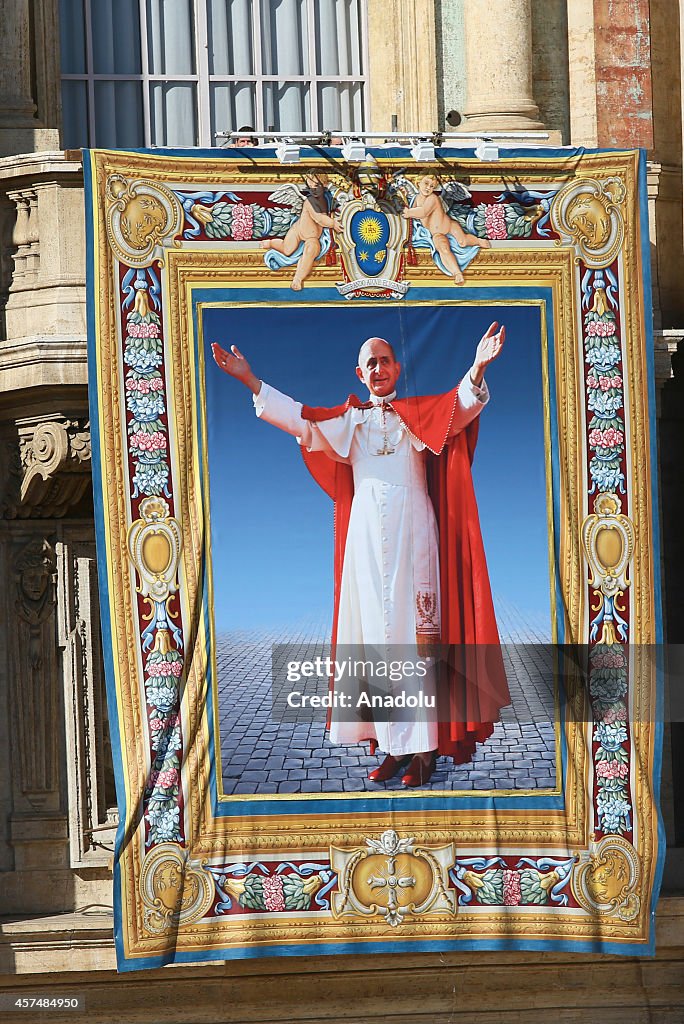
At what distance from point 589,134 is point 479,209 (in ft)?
6.33

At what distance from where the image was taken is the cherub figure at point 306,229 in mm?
13445

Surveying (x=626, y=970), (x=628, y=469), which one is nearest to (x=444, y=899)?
(x=626, y=970)

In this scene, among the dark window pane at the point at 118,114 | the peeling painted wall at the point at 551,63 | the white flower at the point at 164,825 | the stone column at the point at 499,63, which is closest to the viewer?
the white flower at the point at 164,825

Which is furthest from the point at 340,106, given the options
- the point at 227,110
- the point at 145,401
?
the point at 145,401

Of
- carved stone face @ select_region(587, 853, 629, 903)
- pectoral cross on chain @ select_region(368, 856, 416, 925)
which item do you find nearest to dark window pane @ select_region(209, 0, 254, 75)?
pectoral cross on chain @ select_region(368, 856, 416, 925)

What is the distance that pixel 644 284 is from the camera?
13695 mm

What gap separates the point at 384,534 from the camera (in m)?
13.6

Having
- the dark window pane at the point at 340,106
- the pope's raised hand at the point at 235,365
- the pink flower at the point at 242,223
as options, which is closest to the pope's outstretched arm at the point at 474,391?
the pope's raised hand at the point at 235,365

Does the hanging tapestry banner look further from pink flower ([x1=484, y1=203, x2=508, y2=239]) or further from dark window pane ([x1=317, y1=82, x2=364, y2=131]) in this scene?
dark window pane ([x1=317, y1=82, x2=364, y2=131])

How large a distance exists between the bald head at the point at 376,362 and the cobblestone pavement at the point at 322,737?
64.4 inches

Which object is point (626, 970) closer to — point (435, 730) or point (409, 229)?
point (435, 730)

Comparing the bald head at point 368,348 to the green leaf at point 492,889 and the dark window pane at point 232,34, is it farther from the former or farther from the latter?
the green leaf at point 492,889

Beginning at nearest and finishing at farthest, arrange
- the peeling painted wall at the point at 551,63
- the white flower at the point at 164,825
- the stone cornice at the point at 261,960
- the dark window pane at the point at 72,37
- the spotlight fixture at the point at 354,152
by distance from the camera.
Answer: the white flower at the point at 164,825, the spotlight fixture at the point at 354,152, the stone cornice at the point at 261,960, the dark window pane at the point at 72,37, the peeling painted wall at the point at 551,63

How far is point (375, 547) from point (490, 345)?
59.5 inches
